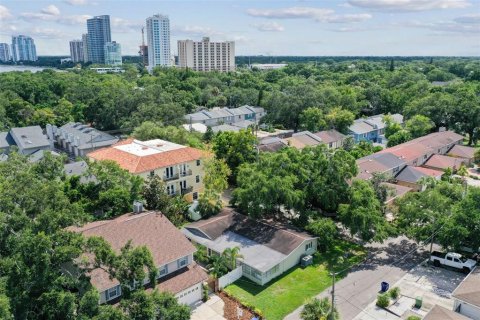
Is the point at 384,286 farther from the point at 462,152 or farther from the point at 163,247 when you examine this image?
the point at 462,152

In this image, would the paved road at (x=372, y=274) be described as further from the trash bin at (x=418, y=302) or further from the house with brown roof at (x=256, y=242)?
the house with brown roof at (x=256, y=242)

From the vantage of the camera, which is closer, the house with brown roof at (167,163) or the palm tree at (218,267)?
the palm tree at (218,267)

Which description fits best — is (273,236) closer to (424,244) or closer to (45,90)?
(424,244)

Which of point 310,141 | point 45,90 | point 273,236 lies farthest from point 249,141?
point 45,90

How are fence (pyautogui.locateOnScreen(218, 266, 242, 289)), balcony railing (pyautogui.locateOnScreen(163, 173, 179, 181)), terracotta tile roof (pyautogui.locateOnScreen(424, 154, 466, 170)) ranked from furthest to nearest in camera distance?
terracotta tile roof (pyautogui.locateOnScreen(424, 154, 466, 170))
balcony railing (pyautogui.locateOnScreen(163, 173, 179, 181))
fence (pyautogui.locateOnScreen(218, 266, 242, 289))

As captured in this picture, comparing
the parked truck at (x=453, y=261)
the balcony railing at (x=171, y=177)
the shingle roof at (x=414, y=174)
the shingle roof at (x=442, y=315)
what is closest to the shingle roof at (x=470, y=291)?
the shingle roof at (x=442, y=315)

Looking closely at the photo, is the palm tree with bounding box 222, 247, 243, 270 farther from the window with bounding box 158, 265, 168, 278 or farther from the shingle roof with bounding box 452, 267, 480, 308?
the shingle roof with bounding box 452, 267, 480, 308

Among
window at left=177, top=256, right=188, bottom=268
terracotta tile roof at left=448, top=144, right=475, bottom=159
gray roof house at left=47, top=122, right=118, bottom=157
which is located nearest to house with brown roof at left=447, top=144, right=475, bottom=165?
terracotta tile roof at left=448, top=144, right=475, bottom=159

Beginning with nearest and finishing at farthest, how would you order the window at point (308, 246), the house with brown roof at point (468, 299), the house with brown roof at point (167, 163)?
the house with brown roof at point (468, 299) → the window at point (308, 246) → the house with brown roof at point (167, 163)
